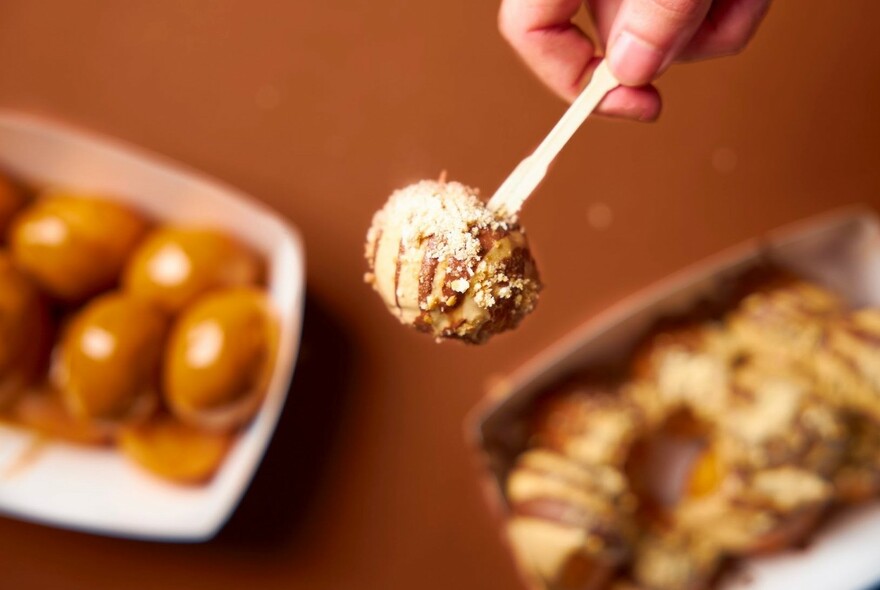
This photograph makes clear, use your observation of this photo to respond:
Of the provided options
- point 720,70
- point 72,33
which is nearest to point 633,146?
point 720,70

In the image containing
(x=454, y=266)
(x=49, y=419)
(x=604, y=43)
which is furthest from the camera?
(x=49, y=419)

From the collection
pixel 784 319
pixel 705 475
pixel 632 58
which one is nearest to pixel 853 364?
pixel 784 319

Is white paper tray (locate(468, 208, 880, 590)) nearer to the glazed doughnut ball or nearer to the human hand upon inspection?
the human hand

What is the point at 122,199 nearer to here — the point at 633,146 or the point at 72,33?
the point at 72,33

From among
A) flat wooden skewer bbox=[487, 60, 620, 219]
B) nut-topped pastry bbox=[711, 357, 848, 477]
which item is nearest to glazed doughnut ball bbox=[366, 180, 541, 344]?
flat wooden skewer bbox=[487, 60, 620, 219]

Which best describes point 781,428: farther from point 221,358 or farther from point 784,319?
point 221,358

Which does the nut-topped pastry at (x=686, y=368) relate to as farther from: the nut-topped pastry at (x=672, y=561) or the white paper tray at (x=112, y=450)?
the white paper tray at (x=112, y=450)

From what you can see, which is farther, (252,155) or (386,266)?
(252,155)

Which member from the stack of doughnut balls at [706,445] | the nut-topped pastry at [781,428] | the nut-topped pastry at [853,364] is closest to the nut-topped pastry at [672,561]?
the stack of doughnut balls at [706,445]
